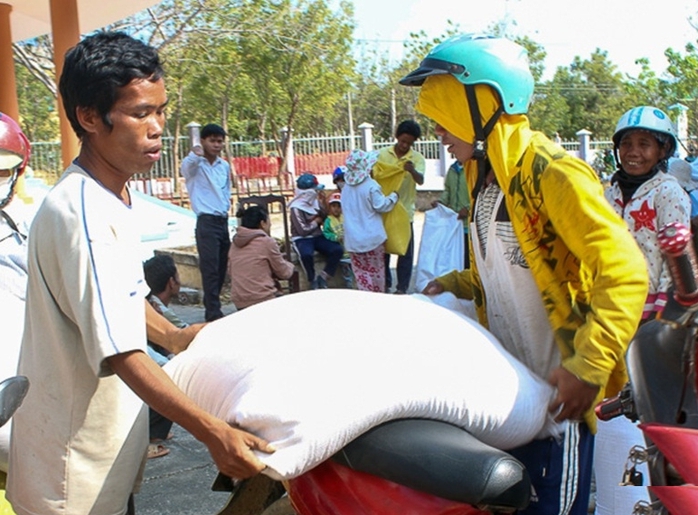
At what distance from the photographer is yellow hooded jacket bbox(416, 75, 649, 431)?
1.75 metres

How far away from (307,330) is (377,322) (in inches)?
5.9

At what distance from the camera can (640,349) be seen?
1.99 metres

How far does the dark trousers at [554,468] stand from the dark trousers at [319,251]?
699 centimetres

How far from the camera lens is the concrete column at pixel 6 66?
26.7 ft

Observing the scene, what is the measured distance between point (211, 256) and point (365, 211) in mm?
1483

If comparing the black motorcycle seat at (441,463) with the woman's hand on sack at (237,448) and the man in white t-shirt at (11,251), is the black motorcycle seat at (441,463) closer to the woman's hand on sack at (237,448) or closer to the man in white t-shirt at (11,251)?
the woman's hand on sack at (237,448)

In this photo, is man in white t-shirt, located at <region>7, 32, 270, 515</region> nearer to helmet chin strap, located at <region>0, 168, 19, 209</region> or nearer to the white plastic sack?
helmet chin strap, located at <region>0, 168, 19, 209</region>

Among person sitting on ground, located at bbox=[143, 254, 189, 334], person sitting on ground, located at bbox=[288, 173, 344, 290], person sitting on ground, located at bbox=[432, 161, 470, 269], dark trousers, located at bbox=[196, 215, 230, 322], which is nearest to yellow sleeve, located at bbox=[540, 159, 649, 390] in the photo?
person sitting on ground, located at bbox=[143, 254, 189, 334]

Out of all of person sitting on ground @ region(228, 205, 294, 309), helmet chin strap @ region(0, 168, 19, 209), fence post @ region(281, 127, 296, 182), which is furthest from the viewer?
fence post @ region(281, 127, 296, 182)

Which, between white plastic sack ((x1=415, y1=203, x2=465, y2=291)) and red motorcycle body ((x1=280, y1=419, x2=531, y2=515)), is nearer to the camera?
red motorcycle body ((x1=280, y1=419, x2=531, y2=515))

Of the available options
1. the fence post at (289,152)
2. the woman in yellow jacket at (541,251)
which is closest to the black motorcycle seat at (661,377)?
the woman in yellow jacket at (541,251)

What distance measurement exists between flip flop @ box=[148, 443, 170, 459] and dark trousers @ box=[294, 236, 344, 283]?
4518mm

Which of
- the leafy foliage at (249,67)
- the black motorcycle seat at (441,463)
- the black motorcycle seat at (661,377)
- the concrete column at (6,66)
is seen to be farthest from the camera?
the leafy foliage at (249,67)

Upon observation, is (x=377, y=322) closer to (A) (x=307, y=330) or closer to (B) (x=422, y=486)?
(A) (x=307, y=330)
